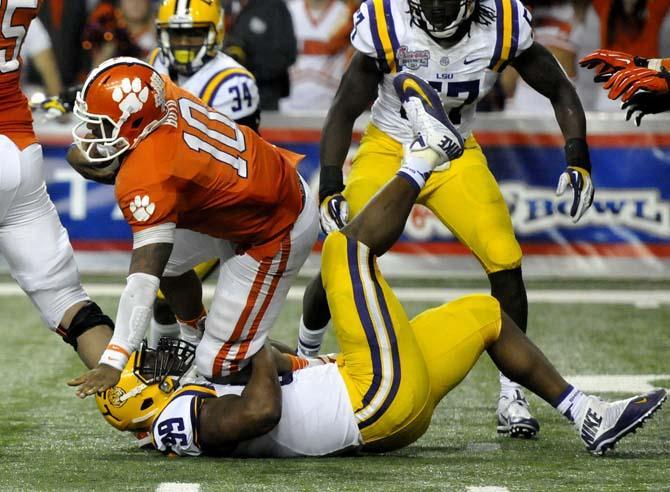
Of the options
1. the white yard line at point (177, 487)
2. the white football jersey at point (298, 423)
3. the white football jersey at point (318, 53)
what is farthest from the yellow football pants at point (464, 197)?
the white football jersey at point (318, 53)

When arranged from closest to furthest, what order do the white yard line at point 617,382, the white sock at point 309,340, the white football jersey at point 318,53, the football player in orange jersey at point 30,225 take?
the football player in orange jersey at point 30,225
the white sock at point 309,340
the white yard line at point 617,382
the white football jersey at point 318,53

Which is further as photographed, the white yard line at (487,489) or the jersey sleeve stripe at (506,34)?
the jersey sleeve stripe at (506,34)

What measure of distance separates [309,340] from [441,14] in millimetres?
1282

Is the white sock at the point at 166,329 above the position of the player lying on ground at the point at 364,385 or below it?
below

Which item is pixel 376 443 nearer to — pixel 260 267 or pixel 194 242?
pixel 260 267

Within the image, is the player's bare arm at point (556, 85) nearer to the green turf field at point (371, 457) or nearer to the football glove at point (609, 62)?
the football glove at point (609, 62)

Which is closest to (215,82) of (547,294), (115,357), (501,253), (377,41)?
(377,41)

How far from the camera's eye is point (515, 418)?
179 inches

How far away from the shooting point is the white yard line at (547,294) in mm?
7590

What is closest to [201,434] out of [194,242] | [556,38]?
[194,242]

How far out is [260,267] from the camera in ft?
14.2

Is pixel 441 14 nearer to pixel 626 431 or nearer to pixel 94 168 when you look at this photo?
pixel 94 168

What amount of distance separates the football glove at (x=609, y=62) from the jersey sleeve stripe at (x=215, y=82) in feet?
5.66

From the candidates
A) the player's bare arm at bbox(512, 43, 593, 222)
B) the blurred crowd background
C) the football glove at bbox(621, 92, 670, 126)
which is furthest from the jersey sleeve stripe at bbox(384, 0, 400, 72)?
the blurred crowd background
